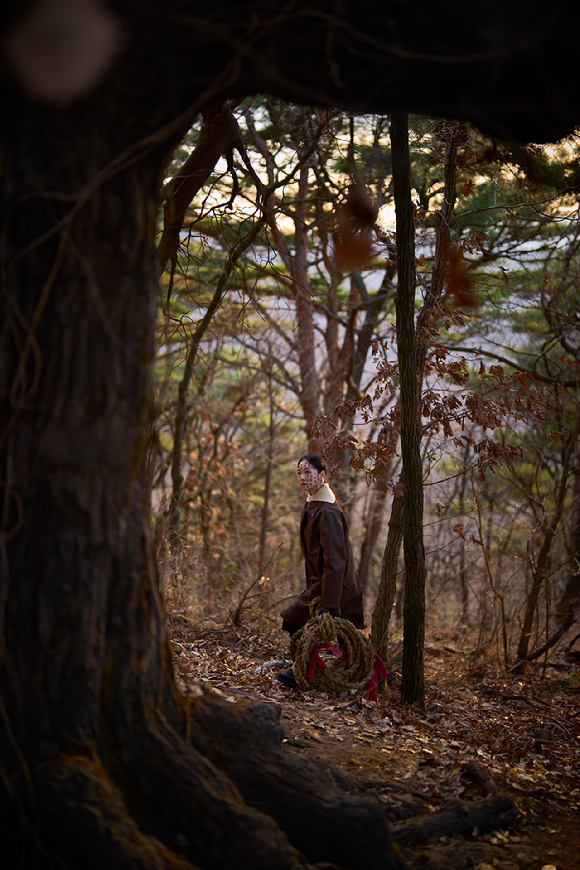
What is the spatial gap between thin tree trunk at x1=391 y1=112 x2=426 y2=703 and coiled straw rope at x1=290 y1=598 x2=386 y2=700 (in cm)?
A: 29

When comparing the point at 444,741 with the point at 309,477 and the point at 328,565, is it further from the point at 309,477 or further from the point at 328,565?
the point at 309,477

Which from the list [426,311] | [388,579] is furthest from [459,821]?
[426,311]

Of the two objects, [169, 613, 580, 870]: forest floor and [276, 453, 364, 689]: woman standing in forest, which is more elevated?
[276, 453, 364, 689]: woman standing in forest

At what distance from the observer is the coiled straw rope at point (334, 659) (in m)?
4.88

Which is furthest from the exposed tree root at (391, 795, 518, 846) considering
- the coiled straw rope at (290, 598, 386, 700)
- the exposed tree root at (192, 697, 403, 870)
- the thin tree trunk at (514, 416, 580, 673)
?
the thin tree trunk at (514, 416, 580, 673)

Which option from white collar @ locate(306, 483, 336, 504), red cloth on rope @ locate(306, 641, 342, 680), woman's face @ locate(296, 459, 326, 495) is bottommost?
red cloth on rope @ locate(306, 641, 342, 680)

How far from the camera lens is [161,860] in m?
2.09

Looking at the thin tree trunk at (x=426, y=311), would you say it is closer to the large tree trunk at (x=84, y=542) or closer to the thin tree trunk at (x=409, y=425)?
the thin tree trunk at (x=409, y=425)

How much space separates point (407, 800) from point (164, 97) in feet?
10.6

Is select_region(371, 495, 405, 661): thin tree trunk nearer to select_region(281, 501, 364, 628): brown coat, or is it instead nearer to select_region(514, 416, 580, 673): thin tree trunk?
select_region(281, 501, 364, 628): brown coat

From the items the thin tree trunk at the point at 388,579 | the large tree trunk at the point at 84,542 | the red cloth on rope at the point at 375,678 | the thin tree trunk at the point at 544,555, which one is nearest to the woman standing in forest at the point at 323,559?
the thin tree trunk at the point at 388,579

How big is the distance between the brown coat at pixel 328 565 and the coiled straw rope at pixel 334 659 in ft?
0.71

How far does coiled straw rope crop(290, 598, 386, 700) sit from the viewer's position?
4.88 metres

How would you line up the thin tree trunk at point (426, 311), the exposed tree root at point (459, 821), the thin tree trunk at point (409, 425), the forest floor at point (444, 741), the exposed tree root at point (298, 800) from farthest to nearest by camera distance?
1. the thin tree trunk at point (426, 311)
2. the thin tree trunk at point (409, 425)
3. the forest floor at point (444, 741)
4. the exposed tree root at point (459, 821)
5. the exposed tree root at point (298, 800)
